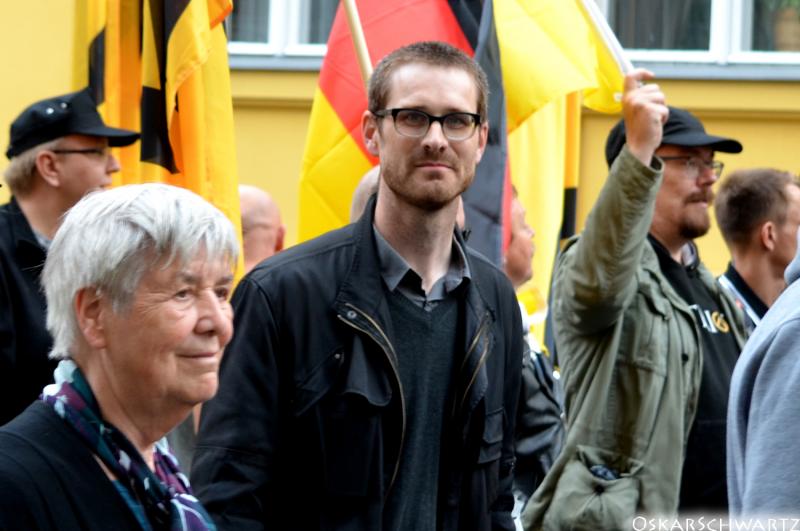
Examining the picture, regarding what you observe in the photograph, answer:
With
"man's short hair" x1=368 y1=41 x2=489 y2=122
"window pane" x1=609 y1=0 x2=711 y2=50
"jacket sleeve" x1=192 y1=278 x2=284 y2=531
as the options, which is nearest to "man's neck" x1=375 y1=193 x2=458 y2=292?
"man's short hair" x1=368 y1=41 x2=489 y2=122

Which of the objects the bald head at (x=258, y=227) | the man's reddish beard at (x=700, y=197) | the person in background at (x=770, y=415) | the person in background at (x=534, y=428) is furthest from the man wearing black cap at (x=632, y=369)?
the person in background at (x=770, y=415)

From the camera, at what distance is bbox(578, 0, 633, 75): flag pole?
6434 millimetres

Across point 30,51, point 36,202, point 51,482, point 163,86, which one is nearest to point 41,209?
point 36,202

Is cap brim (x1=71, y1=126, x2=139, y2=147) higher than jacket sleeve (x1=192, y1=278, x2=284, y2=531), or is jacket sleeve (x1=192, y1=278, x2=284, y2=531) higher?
cap brim (x1=71, y1=126, x2=139, y2=147)

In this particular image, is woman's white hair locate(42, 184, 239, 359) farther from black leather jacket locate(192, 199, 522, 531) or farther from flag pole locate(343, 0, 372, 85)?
Result: flag pole locate(343, 0, 372, 85)

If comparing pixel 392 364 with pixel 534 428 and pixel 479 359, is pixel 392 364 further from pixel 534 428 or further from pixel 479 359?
pixel 534 428

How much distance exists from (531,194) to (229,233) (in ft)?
19.7

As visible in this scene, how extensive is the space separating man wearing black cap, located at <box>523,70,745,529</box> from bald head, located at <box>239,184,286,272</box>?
2.01m

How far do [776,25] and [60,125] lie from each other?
756 cm

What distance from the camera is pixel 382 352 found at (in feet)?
13.2

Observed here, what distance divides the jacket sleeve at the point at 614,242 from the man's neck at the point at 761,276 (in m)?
1.53

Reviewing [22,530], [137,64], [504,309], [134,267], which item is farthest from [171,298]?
[137,64]

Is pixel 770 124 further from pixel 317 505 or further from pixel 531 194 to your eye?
pixel 317 505

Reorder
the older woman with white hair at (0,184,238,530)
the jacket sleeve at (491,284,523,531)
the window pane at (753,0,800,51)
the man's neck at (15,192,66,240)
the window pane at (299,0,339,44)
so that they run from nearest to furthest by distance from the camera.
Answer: the older woman with white hair at (0,184,238,530) < the jacket sleeve at (491,284,523,531) < the man's neck at (15,192,66,240) < the window pane at (753,0,800,51) < the window pane at (299,0,339,44)
